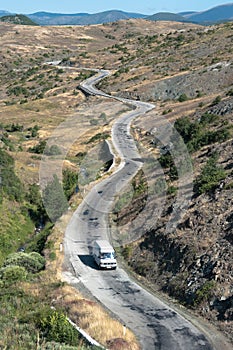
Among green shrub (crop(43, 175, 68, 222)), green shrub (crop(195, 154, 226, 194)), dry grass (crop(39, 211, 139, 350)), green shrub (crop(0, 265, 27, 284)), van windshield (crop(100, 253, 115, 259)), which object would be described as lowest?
green shrub (crop(43, 175, 68, 222))

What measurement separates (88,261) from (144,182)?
42.2ft

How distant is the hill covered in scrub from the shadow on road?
1.47 m

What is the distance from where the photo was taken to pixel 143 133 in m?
66.8

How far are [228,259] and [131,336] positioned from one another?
24.2 ft

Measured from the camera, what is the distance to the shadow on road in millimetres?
30302

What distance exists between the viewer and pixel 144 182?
42375 mm

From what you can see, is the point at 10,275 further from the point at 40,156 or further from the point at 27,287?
the point at 40,156

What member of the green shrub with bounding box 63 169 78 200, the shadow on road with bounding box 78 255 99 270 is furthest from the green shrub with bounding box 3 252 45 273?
the green shrub with bounding box 63 169 78 200

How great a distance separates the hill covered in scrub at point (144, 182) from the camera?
2370 centimetres

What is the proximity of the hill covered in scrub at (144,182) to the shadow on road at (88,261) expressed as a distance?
1.47 metres

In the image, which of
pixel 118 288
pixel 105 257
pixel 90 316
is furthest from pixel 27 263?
pixel 90 316

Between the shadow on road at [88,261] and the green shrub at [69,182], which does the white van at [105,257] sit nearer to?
the shadow on road at [88,261]

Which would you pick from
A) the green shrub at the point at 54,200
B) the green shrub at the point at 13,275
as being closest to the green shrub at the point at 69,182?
the green shrub at the point at 54,200

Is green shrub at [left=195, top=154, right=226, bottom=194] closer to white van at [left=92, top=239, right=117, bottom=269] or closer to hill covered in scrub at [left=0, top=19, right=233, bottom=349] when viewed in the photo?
hill covered in scrub at [left=0, top=19, right=233, bottom=349]
